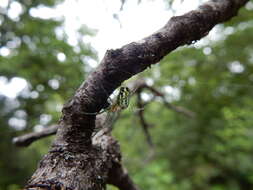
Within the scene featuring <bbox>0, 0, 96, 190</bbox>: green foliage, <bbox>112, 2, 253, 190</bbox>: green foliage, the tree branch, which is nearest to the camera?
the tree branch

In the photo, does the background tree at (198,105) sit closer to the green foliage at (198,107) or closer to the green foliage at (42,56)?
the green foliage at (198,107)

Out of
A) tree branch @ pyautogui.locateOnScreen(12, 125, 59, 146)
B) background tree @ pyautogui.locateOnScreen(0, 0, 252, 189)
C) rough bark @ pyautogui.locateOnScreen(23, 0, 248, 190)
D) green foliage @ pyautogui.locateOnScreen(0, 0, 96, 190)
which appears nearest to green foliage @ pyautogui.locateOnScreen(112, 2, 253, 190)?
background tree @ pyautogui.locateOnScreen(0, 0, 252, 189)

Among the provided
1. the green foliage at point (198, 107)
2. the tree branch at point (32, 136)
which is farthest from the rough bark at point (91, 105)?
the green foliage at point (198, 107)

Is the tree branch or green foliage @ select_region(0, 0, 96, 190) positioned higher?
green foliage @ select_region(0, 0, 96, 190)

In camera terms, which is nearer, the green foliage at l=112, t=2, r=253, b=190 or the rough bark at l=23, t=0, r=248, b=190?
the rough bark at l=23, t=0, r=248, b=190

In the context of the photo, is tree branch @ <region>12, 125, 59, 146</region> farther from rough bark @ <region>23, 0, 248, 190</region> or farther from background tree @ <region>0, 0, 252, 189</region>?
background tree @ <region>0, 0, 252, 189</region>

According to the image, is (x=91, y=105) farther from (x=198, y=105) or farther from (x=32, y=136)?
(x=198, y=105)

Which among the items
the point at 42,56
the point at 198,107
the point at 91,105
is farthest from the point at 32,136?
the point at 198,107

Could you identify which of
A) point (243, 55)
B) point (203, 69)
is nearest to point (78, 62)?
point (203, 69)

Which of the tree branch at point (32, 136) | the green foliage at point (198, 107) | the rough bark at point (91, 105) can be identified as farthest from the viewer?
the green foliage at point (198, 107)

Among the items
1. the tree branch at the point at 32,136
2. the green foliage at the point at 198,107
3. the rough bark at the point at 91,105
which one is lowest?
the rough bark at the point at 91,105
